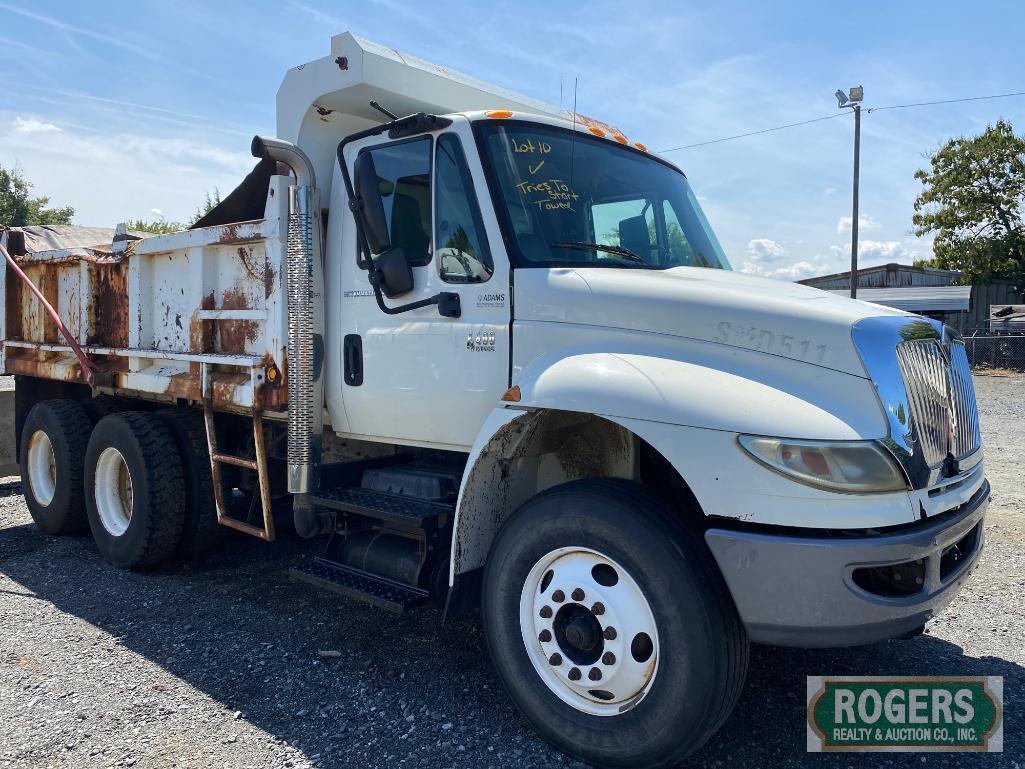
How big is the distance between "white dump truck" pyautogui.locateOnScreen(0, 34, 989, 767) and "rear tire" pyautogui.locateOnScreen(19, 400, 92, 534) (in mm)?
501

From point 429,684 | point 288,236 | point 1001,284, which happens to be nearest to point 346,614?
point 429,684

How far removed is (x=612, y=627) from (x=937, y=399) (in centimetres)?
157

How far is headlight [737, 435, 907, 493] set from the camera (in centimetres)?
272

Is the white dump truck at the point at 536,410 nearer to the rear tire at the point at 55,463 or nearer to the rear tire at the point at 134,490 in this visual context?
the rear tire at the point at 134,490

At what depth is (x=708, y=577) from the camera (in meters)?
2.86

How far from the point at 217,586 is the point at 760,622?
3.84m

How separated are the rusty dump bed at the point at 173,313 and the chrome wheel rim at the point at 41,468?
57 centimetres

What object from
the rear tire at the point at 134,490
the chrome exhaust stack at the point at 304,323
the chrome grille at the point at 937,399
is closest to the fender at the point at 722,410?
the chrome grille at the point at 937,399

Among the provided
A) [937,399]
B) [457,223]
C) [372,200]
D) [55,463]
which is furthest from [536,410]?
[55,463]

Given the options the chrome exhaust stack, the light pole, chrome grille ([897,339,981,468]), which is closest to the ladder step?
the chrome exhaust stack

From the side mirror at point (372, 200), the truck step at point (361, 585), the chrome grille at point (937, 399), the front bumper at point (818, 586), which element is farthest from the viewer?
the side mirror at point (372, 200)

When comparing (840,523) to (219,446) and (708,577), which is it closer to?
(708,577)

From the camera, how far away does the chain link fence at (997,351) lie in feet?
76.4

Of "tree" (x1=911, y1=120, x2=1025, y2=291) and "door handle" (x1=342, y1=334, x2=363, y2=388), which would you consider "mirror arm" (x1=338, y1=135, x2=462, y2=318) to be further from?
"tree" (x1=911, y1=120, x2=1025, y2=291)
